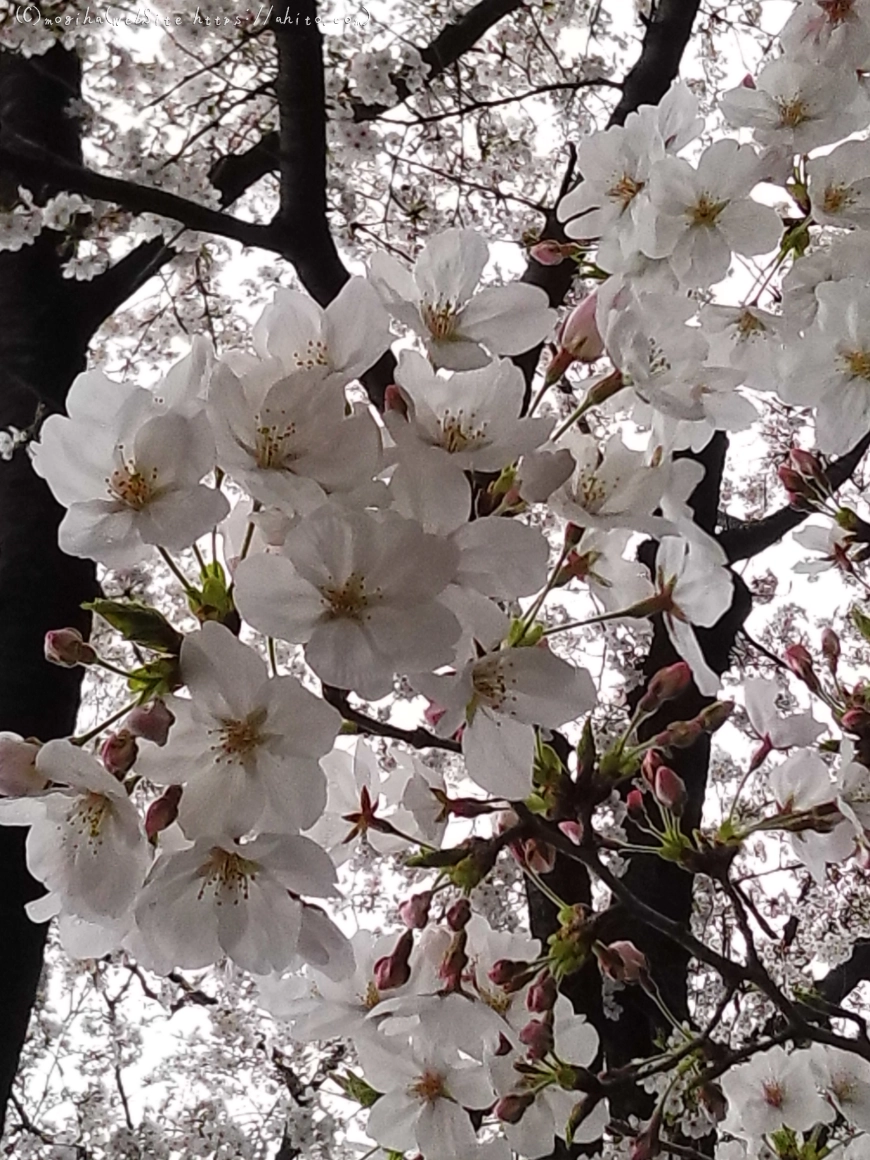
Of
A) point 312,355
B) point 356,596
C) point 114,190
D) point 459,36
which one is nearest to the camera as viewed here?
point 356,596

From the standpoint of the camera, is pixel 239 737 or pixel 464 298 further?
pixel 464 298

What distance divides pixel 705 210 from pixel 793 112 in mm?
145

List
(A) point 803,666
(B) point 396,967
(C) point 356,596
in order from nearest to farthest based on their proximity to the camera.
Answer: (C) point 356,596
(B) point 396,967
(A) point 803,666

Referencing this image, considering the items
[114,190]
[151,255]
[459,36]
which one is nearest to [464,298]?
[114,190]

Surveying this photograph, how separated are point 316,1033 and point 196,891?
0.32 metres

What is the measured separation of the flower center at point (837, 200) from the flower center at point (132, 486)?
61cm

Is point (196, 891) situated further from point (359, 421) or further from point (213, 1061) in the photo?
point (213, 1061)

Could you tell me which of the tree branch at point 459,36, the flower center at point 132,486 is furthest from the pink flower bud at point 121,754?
the tree branch at point 459,36

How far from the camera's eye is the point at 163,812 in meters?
0.55

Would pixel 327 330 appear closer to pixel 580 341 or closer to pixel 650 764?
pixel 580 341

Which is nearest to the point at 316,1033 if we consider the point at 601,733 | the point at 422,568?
the point at 422,568

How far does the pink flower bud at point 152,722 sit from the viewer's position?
529 millimetres

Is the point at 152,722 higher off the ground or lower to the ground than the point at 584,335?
lower

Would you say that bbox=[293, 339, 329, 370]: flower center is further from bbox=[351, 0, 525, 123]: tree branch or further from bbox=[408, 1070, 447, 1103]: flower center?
bbox=[351, 0, 525, 123]: tree branch
